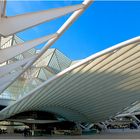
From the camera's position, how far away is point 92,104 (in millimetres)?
40719

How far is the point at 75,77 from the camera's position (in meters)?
29.0

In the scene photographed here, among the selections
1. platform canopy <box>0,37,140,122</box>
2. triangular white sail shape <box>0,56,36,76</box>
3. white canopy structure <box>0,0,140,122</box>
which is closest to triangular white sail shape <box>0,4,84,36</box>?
A: white canopy structure <box>0,0,140,122</box>

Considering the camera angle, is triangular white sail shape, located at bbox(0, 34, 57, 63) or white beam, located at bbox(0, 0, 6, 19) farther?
triangular white sail shape, located at bbox(0, 34, 57, 63)

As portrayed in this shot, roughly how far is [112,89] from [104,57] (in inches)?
399

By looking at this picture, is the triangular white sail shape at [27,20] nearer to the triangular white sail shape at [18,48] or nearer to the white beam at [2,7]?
the white beam at [2,7]

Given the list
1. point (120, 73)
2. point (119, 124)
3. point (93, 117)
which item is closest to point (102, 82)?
point (120, 73)

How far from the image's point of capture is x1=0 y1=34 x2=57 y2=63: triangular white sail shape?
1471 centimetres

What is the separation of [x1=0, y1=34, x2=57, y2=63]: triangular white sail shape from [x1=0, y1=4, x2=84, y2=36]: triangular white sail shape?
3.73 meters

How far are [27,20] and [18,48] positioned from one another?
4201 millimetres

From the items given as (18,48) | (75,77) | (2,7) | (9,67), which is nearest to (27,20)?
(2,7)

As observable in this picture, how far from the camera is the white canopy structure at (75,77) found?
15.1 meters

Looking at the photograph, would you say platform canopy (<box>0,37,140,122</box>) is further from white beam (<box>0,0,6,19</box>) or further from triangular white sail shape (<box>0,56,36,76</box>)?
white beam (<box>0,0,6,19</box>)

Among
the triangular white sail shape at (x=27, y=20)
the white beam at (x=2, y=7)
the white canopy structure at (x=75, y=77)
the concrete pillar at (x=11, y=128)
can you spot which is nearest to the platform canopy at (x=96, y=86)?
the white canopy structure at (x=75, y=77)

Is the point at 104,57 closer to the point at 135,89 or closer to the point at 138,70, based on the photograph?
the point at 138,70
